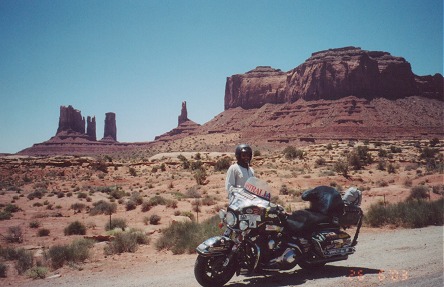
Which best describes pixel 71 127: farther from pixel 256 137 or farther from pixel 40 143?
pixel 256 137

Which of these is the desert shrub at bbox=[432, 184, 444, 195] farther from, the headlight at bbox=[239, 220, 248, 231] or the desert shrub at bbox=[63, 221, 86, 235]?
the desert shrub at bbox=[63, 221, 86, 235]

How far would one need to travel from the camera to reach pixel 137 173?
4291 centimetres

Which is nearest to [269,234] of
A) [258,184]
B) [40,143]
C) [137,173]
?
[258,184]

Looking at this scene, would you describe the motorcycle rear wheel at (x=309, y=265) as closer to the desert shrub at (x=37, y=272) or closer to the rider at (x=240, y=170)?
the rider at (x=240, y=170)

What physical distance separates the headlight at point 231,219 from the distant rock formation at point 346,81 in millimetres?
119576

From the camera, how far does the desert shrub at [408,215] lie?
1124 cm

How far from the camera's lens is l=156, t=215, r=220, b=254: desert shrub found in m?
9.45

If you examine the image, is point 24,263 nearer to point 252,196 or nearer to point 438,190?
point 252,196

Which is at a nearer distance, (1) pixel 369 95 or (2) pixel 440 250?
(2) pixel 440 250

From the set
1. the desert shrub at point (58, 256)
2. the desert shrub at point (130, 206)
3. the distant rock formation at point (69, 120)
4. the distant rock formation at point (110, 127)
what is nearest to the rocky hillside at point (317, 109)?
the distant rock formation at point (69, 120)

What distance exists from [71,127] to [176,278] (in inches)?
6517

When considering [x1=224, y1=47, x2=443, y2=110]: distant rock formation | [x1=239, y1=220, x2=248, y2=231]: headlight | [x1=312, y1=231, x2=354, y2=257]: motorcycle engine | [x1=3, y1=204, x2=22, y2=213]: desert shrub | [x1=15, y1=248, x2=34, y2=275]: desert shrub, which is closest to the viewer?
[x1=239, y1=220, x2=248, y2=231]: headlight

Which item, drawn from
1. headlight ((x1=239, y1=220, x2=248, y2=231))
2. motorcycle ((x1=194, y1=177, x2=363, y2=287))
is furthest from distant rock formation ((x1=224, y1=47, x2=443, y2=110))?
headlight ((x1=239, y1=220, x2=248, y2=231))

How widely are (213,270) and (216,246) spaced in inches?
17.2
